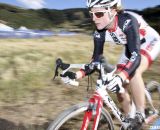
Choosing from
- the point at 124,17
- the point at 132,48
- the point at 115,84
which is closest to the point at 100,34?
the point at 124,17

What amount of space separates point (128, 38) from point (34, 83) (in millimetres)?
4525

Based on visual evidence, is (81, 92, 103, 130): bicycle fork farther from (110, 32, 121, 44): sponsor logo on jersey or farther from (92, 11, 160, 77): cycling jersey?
(110, 32, 121, 44): sponsor logo on jersey

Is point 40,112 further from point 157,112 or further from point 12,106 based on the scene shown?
point 157,112

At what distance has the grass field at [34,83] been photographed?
Result: 283 inches

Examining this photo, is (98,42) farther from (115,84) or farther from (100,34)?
(115,84)

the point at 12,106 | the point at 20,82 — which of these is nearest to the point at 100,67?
the point at 12,106

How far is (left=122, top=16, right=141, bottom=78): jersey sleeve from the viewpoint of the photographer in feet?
15.5

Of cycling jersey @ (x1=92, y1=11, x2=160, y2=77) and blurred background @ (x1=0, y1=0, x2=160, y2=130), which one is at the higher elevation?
cycling jersey @ (x1=92, y1=11, x2=160, y2=77)

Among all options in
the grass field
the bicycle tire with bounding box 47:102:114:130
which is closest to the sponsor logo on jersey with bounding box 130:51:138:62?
the bicycle tire with bounding box 47:102:114:130

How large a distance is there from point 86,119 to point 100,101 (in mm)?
268

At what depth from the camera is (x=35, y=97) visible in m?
8.31

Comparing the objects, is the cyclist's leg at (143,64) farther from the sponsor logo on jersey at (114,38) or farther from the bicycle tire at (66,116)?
the bicycle tire at (66,116)

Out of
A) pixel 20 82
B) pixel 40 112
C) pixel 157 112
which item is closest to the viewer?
pixel 157 112

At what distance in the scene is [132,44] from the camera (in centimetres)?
485
